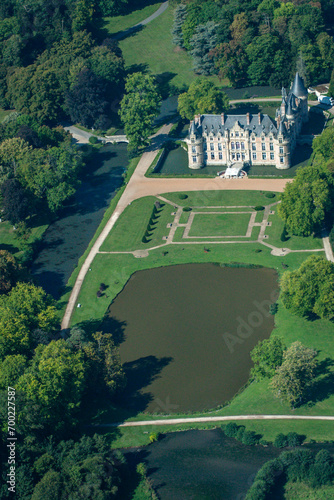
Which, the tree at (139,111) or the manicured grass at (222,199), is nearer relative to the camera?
the manicured grass at (222,199)

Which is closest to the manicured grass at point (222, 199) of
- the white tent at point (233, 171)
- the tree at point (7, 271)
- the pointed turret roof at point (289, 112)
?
the white tent at point (233, 171)

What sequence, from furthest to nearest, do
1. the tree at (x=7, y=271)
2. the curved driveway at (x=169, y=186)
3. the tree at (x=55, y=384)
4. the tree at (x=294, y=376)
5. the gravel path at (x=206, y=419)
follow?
1. the curved driveway at (x=169, y=186)
2. the tree at (x=7, y=271)
3. the tree at (x=55, y=384)
4. the gravel path at (x=206, y=419)
5. the tree at (x=294, y=376)

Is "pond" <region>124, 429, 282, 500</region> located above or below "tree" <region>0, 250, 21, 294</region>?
below

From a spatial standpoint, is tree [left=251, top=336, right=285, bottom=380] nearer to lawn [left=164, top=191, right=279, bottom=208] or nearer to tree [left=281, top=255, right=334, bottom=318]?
tree [left=281, top=255, right=334, bottom=318]

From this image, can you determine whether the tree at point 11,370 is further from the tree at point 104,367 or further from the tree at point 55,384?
the tree at point 104,367

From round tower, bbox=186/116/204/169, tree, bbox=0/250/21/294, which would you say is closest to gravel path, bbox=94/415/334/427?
tree, bbox=0/250/21/294

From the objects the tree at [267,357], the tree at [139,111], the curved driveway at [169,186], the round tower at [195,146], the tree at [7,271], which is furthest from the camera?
the tree at [139,111]

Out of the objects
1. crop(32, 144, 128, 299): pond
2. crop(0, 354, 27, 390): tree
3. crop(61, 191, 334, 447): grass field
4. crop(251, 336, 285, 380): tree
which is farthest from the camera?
crop(32, 144, 128, 299): pond

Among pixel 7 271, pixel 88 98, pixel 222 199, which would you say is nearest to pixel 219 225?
pixel 222 199
